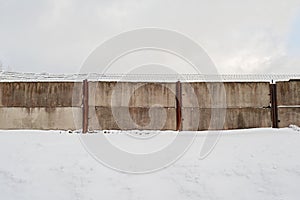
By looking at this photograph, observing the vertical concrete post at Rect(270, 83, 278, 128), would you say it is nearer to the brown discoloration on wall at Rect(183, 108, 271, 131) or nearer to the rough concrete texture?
the brown discoloration on wall at Rect(183, 108, 271, 131)

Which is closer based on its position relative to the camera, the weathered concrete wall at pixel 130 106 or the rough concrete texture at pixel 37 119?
the rough concrete texture at pixel 37 119

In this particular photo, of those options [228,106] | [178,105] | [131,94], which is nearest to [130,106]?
[131,94]

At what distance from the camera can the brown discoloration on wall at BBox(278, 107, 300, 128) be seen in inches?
333

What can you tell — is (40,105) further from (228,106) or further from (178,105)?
(228,106)

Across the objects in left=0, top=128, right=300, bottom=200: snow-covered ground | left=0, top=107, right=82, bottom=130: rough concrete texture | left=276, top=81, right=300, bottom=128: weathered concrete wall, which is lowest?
left=0, top=128, right=300, bottom=200: snow-covered ground

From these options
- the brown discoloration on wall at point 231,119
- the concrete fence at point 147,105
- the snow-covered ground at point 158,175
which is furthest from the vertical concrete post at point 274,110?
the snow-covered ground at point 158,175

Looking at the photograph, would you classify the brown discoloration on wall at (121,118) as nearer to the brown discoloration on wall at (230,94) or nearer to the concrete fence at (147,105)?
the concrete fence at (147,105)

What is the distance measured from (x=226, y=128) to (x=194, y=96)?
117 cm

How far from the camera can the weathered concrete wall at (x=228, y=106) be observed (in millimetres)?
8508

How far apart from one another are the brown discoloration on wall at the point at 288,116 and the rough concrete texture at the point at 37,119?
516cm

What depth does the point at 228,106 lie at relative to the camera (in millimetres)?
8539

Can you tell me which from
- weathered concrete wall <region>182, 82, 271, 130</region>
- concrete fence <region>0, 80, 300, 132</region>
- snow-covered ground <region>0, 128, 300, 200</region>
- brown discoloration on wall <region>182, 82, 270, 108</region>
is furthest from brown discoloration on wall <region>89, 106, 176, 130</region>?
snow-covered ground <region>0, 128, 300, 200</region>

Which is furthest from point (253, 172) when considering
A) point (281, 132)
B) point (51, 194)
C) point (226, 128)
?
point (51, 194)

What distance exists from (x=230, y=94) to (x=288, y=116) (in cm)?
158
